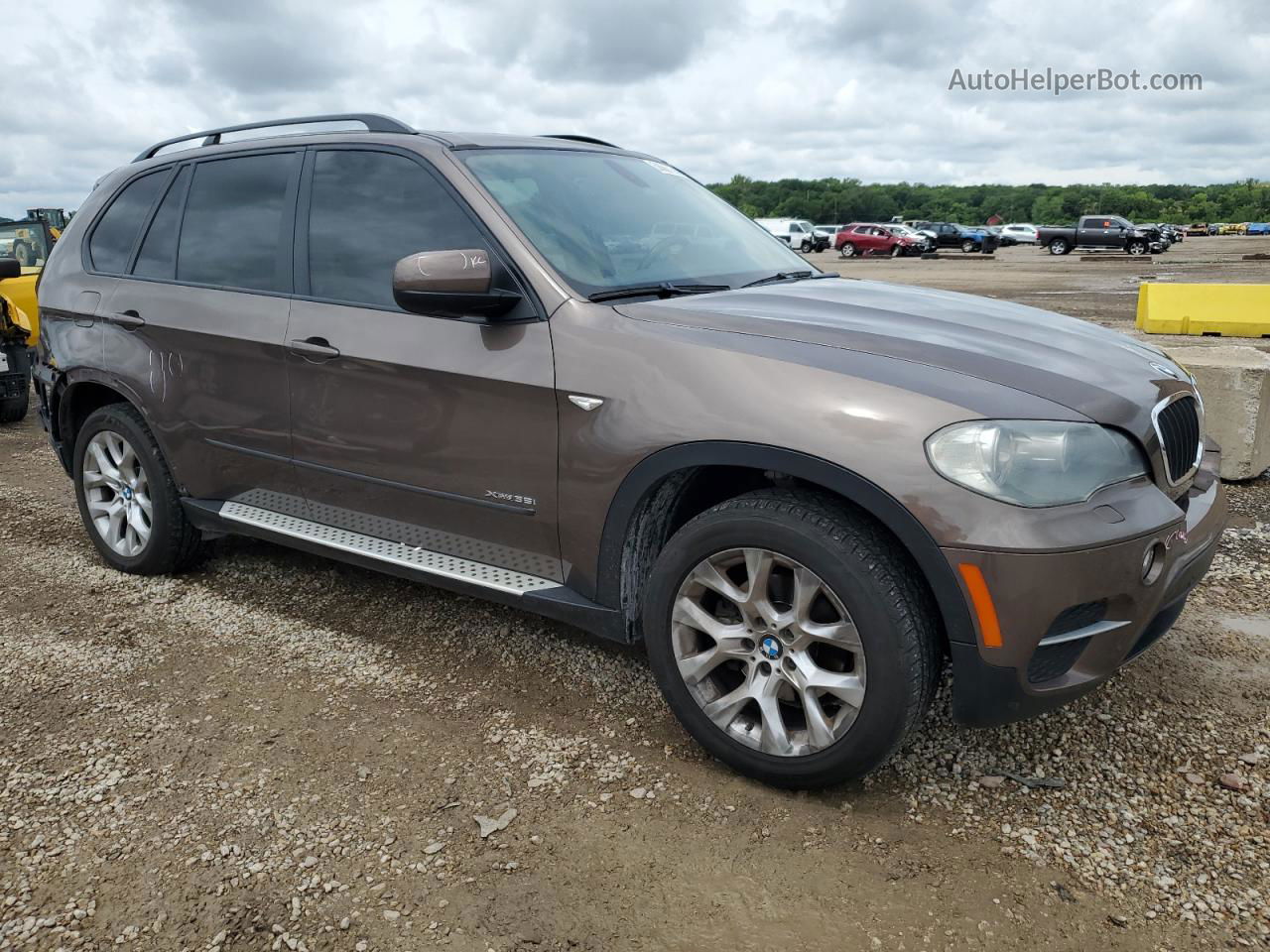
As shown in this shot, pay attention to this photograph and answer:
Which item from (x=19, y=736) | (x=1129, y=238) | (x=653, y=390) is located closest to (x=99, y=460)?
(x=19, y=736)

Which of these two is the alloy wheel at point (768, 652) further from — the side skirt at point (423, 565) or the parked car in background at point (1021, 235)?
the parked car in background at point (1021, 235)

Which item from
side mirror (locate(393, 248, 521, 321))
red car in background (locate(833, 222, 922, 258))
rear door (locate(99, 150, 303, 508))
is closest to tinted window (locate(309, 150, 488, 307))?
rear door (locate(99, 150, 303, 508))

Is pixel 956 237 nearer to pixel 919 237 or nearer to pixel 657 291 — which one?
pixel 919 237

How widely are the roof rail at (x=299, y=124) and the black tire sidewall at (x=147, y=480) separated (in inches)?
47.1

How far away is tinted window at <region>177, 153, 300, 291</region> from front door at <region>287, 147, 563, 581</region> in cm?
15

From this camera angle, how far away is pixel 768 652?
2775 mm

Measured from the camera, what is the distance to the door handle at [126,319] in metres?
4.27

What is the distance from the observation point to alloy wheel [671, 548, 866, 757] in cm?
266

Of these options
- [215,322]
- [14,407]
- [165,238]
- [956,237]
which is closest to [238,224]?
[215,322]

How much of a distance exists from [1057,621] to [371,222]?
8.37 ft

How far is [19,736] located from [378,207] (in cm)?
208

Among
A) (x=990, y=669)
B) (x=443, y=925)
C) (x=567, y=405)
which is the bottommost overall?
(x=443, y=925)

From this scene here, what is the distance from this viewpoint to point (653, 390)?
2.86 m

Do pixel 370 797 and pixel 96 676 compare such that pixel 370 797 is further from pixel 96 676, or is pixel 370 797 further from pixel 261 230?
pixel 261 230
